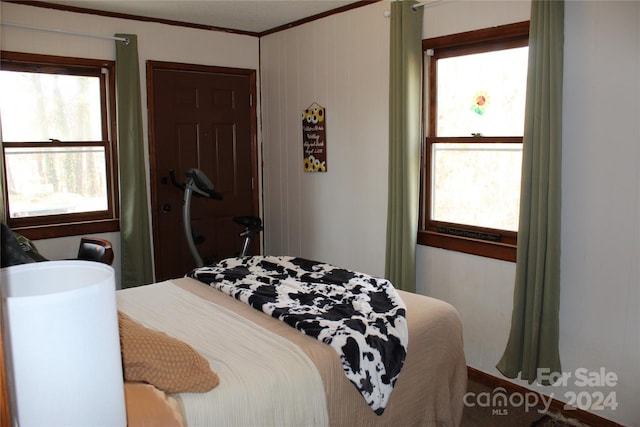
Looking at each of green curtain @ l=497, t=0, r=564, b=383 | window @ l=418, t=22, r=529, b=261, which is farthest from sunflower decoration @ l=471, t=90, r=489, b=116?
green curtain @ l=497, t=0, r=564, b=383

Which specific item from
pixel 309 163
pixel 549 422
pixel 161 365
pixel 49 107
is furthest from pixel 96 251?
pixel 549 422

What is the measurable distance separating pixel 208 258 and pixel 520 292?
2818 mm

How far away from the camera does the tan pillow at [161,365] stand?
5.73 feet

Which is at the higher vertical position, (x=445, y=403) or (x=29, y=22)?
(x=29, y=22)

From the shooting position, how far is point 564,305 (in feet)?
9.59

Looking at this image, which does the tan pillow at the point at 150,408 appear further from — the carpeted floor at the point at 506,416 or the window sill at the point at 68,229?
the window sill at the point at 68,229

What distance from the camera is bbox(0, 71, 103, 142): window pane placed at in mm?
3814

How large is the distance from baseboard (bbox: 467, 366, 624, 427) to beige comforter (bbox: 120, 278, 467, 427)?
84 centimetres

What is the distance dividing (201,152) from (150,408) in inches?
130

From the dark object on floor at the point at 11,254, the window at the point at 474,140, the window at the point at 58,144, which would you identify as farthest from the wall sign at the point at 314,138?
the dark object on floor at the point at 11,254

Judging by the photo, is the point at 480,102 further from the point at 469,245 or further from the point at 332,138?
the point at 332,138

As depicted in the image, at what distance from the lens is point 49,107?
3967mm

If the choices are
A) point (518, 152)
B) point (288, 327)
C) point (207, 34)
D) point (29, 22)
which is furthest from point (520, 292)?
point (29, 22)

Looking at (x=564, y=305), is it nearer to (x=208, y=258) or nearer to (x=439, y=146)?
(x=439, y=146)
